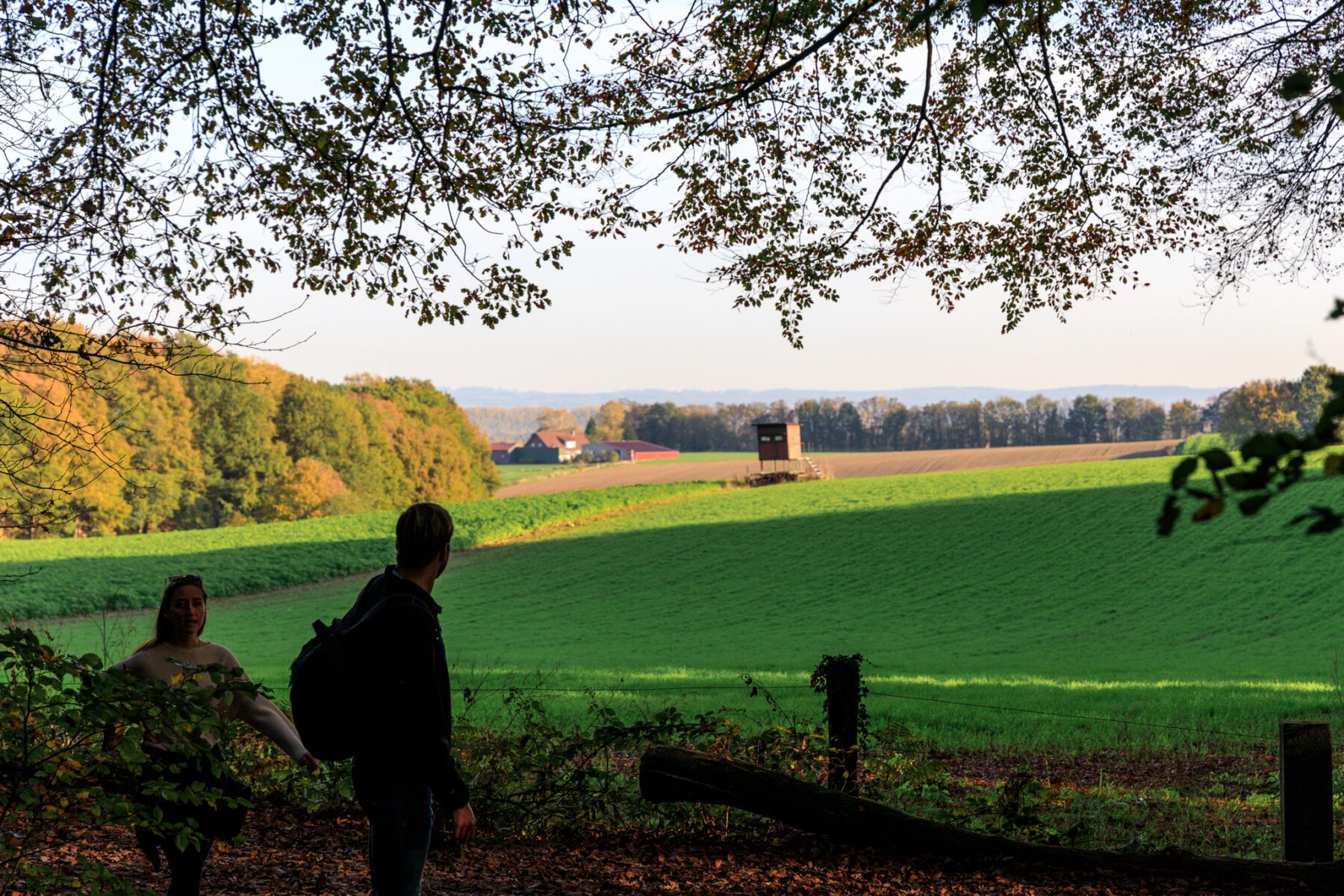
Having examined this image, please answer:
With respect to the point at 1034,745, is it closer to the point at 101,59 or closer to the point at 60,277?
the point at 60,277

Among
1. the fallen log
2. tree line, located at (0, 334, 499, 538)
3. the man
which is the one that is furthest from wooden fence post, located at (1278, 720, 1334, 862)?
tree line, located at (0, 334, 499, 538)

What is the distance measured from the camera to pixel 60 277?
816 centimetres

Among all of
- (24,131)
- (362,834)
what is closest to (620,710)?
(362,834)

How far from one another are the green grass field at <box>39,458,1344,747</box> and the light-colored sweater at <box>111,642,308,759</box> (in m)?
4.79

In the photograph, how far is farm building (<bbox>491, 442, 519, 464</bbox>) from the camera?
162 metres

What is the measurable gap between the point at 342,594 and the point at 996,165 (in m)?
30.2

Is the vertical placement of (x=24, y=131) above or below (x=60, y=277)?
above

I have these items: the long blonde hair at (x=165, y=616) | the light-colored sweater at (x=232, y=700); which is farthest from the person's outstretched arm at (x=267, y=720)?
the long blonde hair at (x=165, y=616)

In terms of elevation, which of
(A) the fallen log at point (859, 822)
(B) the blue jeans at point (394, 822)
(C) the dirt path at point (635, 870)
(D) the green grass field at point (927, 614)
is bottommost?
(D) the green grass field at point (927, 614)

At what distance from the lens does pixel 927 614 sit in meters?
28.8

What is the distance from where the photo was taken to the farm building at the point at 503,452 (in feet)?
530

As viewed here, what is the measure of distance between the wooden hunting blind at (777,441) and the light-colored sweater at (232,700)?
59.5 m

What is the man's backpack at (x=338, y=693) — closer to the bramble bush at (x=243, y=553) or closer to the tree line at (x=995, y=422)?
the bramble bush at (x=243, y=553)

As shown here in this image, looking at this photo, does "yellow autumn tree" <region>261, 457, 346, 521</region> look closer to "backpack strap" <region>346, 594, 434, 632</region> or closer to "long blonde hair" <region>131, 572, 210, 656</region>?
"long blonde hair" <region>131, 572, 210, 656</region>
